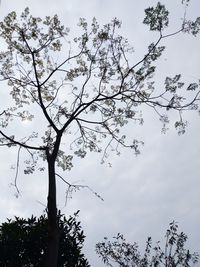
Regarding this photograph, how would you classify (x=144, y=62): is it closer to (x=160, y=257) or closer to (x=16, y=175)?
(x=16, y=175)

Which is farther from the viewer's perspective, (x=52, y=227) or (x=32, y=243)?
(x=32, y=243)

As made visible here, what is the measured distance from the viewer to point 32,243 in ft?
44.1

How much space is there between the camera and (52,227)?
9.94 metres

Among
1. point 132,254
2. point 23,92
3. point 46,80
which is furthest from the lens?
point 132,254

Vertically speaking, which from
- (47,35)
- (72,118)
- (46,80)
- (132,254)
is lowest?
(132,254)

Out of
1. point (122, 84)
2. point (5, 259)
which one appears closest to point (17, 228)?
point (5, 259)

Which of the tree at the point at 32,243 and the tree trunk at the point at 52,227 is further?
the tree at the point at 32,243

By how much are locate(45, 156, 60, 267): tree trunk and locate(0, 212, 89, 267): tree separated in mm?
3228

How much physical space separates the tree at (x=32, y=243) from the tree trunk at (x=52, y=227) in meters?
3.23

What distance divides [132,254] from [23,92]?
10119 millimetres

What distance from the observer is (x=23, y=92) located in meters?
14.5

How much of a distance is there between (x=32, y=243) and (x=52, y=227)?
396 centimetres

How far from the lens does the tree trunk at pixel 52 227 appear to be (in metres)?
9.40

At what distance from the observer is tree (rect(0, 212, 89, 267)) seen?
42.6ft
